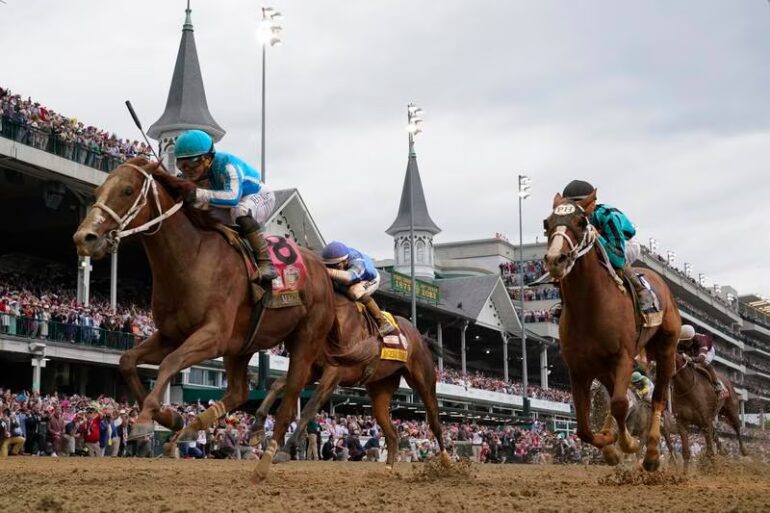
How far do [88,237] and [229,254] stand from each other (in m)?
1.45

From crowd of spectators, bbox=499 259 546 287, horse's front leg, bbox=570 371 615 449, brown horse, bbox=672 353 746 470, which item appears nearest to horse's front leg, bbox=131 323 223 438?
horse's front leg, bbox=570 371 615 449

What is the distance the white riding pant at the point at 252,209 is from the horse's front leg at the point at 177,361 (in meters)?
1.31

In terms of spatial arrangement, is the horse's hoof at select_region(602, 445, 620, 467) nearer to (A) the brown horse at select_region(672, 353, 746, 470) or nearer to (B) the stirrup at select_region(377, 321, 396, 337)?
(B) the stirrup at select_region(377, 321, 396, 337)

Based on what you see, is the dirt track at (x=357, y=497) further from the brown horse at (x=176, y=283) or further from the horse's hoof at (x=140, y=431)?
the brown horse at (x=176, y=283)

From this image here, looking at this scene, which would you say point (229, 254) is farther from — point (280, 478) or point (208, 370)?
point (208, 370)

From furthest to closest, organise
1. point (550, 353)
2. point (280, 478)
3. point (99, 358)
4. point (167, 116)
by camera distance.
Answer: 1. point (550, 353)
2. point (167, 116)
3. point (99, 358)
4. point (280, 478)

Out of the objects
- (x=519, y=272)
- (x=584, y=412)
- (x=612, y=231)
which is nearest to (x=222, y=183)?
(x=612, y=231)

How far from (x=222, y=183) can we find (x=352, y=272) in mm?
3624

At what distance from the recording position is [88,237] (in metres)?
8.00

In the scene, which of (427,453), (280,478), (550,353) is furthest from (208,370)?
(550,353)

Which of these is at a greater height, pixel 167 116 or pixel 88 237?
pixel 167 116

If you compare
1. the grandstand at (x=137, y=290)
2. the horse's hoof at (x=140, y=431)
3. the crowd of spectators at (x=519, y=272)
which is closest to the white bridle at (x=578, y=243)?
the horse's hoof at (x=140, y=431)

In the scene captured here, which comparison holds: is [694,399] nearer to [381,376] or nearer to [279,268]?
[381,376]

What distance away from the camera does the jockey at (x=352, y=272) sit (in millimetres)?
12734
